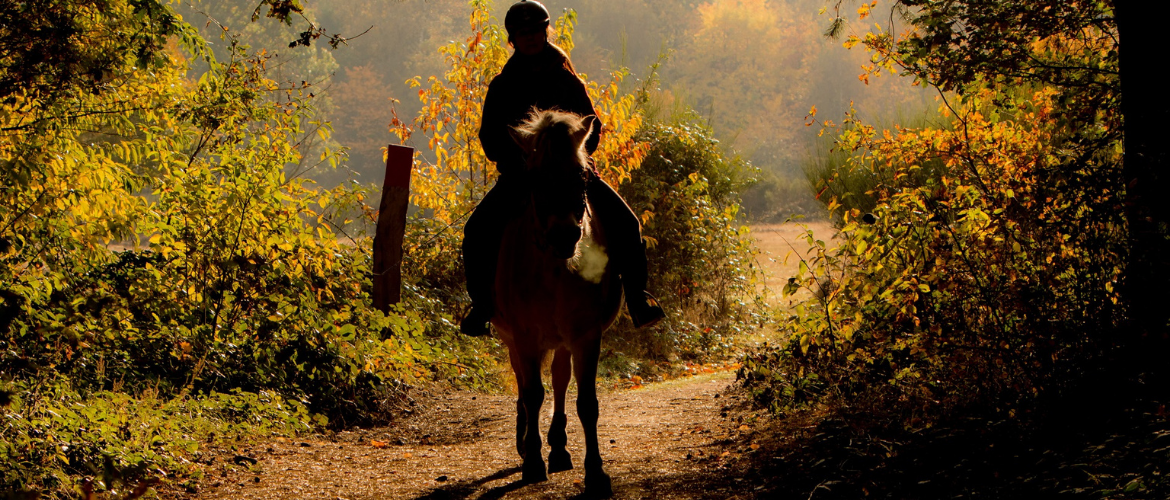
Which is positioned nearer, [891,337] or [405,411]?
[891,337]

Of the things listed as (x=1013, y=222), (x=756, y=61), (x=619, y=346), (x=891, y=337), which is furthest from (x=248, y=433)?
(x=756, y=61)

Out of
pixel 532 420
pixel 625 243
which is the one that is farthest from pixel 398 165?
pixel 532 420

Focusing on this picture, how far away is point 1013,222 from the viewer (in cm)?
504

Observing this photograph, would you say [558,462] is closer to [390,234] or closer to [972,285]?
[972,285]

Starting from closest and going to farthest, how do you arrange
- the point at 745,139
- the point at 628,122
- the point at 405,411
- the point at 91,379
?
the point at 91,379
the point at 405,411
the point at 628,122
the point at 745,139

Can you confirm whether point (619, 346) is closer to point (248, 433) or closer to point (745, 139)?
point (248, 433)

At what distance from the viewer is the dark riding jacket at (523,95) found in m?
5.59

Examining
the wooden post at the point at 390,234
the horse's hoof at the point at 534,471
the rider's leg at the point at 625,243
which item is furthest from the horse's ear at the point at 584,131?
the wooden post at the point at 390,234

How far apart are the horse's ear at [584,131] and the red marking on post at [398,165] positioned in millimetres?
4383

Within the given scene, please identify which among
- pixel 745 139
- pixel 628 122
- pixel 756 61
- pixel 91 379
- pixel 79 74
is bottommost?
pixel 91 379

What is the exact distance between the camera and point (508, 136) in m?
5.50

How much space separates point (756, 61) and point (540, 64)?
5370cm

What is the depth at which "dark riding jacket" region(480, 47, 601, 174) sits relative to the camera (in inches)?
220

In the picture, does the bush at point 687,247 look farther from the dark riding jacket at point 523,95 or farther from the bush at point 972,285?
the dark riding jacket at point 523,95
